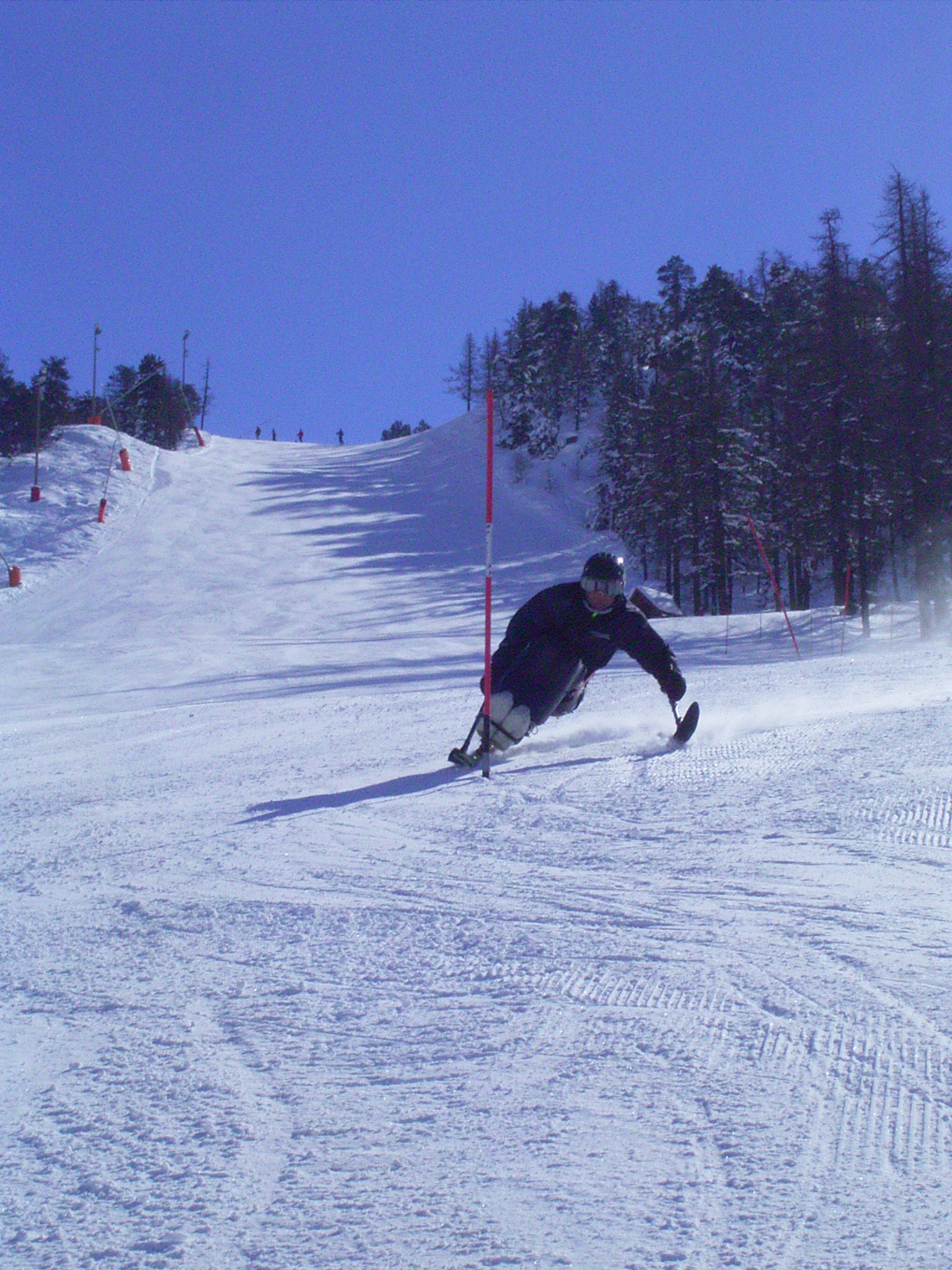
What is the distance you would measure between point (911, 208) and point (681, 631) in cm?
1298

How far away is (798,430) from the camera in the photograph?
3141cm

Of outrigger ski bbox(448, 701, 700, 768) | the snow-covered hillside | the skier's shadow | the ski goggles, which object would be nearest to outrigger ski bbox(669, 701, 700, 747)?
outrigger ski bbox(448, 701, 700, 768)

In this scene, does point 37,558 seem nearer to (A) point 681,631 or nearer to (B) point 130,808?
(A) point 681,631

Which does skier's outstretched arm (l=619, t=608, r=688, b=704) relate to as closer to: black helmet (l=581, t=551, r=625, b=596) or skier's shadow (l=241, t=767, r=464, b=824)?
black helmet (l=581, t=551, r=625, b=596)

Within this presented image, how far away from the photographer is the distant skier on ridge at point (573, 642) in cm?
740

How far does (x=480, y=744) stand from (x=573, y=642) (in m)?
1.06

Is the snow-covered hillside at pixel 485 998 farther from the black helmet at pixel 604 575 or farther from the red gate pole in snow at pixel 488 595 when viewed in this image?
the black helmet at pixel 604 575

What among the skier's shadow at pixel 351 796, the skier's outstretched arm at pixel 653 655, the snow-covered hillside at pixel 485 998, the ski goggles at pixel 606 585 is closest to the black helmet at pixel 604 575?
the ski goggles at pixel 606 585

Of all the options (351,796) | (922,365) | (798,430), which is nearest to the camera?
(351,796)

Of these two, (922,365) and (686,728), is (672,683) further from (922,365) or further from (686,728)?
(922,365)

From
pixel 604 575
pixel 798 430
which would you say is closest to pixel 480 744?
pixel 604 575

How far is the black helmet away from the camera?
24.1 ft

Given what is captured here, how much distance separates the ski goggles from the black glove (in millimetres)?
698

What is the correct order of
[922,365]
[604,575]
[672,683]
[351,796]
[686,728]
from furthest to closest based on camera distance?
[922,365], [672,683], [604,575], [686,728], [351,796]
